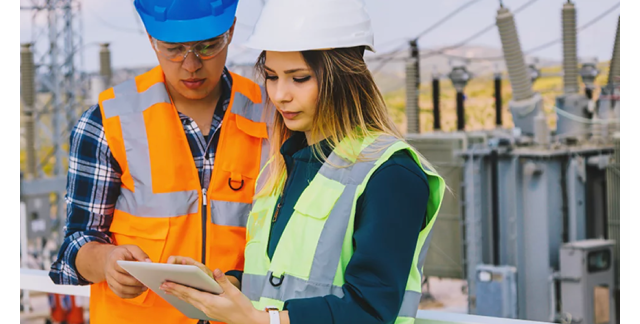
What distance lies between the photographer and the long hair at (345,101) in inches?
44.6

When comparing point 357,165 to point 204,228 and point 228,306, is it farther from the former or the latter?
point 204,228

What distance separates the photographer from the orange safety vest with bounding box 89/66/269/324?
1.46 meters

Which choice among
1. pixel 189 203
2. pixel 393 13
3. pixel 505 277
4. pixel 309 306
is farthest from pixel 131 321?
pixel 393 13

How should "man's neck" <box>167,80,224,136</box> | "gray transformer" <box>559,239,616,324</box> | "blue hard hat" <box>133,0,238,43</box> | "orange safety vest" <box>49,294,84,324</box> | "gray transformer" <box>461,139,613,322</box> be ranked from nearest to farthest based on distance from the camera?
"blue hard hat" <box>133,0,238,43</box>, "man's neck" <box>167,80,224,136</box>, "gray transformer" <box>559,239,616,324</box>, "gray transformer" <box>461,139,613,322</box>, "orange safety vest" <box>49,294,84,324</box>

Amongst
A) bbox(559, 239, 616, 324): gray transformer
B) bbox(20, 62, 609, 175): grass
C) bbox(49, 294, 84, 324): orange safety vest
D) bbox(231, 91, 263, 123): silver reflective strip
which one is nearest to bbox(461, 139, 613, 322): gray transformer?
bbox(559, 239, 616, 324): gray transformer

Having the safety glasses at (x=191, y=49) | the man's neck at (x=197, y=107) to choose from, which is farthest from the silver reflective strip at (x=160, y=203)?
the safety glasses at (x=191, y=49)

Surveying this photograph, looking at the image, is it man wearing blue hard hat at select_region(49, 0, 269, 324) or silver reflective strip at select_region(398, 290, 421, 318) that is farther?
man wearing blue hard hat at select_region(49, 0, 269, 324)

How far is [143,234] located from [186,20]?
44 cm

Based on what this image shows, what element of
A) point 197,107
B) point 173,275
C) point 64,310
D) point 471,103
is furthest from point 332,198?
point 471,103

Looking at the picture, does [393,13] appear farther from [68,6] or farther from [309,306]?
[309,306]

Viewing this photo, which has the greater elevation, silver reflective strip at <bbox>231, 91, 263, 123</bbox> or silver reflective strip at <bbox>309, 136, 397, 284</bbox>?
silver reflective strip at <bbox>231, 91, 263, 123</bbox>

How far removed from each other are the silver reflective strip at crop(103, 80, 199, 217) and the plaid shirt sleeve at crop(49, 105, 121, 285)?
3cm

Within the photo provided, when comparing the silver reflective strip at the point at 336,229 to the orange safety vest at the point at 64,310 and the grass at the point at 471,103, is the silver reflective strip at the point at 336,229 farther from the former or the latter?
the grass at the point at 471,103

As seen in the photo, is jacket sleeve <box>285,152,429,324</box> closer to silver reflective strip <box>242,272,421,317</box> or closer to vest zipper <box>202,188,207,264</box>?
silver reflective strip <box>242,272,421,317</box>
